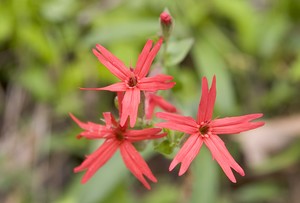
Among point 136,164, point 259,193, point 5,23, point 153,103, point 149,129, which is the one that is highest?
point 5,23

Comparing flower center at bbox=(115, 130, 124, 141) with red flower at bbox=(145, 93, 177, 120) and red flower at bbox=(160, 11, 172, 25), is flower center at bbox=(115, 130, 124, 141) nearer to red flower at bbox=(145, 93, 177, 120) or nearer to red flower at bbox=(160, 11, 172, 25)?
red flower at bbox=(145, 93, 177, 120)

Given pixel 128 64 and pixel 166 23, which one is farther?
pixel 128 64

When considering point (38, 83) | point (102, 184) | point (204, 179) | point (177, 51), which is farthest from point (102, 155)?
point (38, 83)

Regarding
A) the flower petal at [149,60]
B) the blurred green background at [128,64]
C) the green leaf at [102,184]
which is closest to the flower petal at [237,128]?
the flower petal at [149,60]

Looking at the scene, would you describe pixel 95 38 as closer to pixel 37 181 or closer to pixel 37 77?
pixel 37 77

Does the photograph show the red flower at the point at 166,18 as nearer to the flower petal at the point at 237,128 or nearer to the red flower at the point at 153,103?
the red flower at the point at 153,103

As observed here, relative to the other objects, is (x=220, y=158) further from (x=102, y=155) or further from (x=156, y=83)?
(x=102, y=155)
